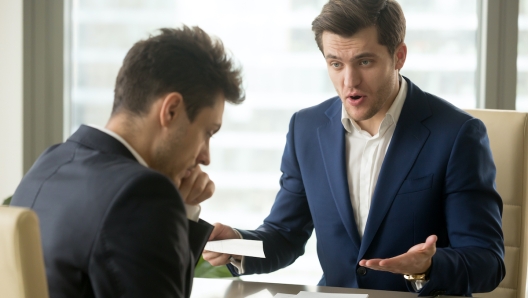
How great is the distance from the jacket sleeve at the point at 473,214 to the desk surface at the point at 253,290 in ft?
0.78

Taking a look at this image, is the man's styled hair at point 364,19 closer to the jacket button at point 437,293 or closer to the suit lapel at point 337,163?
the suit lapel at point 337,163

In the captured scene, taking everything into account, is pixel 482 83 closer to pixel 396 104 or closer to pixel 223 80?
pixel 396 104

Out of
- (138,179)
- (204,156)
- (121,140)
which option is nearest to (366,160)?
(204,156)

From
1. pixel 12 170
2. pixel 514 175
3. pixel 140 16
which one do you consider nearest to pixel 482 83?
pixel 514 175

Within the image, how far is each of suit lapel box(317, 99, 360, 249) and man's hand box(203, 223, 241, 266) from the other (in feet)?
1.26

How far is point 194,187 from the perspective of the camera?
152 centimetres

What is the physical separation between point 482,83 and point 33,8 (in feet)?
7.97

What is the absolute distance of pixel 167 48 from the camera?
1173 millimetres

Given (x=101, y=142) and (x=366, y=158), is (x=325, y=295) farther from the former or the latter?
(x=101, y=142)

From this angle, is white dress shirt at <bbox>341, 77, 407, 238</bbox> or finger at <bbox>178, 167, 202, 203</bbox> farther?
white dress shirt at <bbox>341, 77, 407, 238</bbox>

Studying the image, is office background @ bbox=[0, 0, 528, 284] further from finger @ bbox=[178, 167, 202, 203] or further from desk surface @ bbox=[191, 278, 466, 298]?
finger @ bbox=[178, 167, 202, 203]

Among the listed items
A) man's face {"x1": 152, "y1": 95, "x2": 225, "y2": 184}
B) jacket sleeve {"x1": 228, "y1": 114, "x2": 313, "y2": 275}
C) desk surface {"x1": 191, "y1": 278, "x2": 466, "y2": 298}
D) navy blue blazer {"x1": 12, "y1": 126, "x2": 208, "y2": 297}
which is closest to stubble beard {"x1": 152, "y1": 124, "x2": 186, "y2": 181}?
man's face {"x1": 152, "y1": 95, "x2": 225, "y2": 184}

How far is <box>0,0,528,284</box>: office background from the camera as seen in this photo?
310 cm

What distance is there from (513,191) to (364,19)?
809mm
